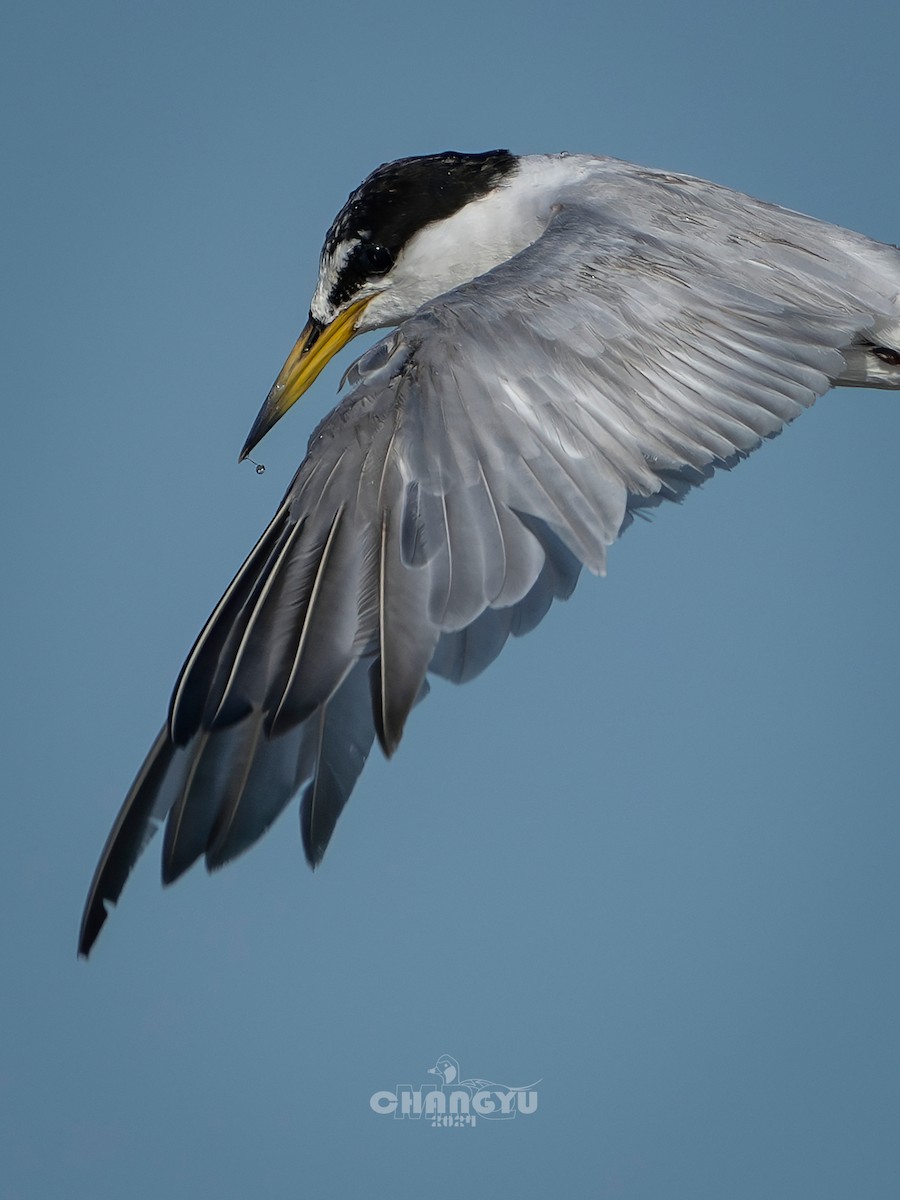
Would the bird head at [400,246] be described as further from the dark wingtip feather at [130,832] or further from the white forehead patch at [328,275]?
the dark wingtip feather at [130,832]

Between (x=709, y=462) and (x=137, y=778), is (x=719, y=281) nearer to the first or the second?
(x=709, y=462)

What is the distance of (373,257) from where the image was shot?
11.2 ft

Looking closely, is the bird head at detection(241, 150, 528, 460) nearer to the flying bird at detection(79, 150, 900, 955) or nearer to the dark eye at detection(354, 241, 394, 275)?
the dark eye at detection(354, 241, 394, 275)

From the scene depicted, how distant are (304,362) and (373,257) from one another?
1.00ft

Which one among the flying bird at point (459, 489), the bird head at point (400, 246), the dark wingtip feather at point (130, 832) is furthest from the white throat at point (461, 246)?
the dark wingtip feather at point (130, 832)

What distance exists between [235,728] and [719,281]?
4.07 feet

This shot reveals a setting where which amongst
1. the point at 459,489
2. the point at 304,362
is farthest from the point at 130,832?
the point at 304,362

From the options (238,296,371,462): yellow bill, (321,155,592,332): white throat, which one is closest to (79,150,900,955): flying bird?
(321,155,592,332): white throat

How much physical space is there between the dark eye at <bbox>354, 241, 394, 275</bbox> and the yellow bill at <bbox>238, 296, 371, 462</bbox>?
75 millimetres

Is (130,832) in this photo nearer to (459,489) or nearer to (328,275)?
(459,489)

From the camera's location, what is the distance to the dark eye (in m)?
3.42

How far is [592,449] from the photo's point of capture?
2266mm

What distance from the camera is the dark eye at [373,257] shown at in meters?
3.42

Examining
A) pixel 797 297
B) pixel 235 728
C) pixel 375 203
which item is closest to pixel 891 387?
pixel 797 297
